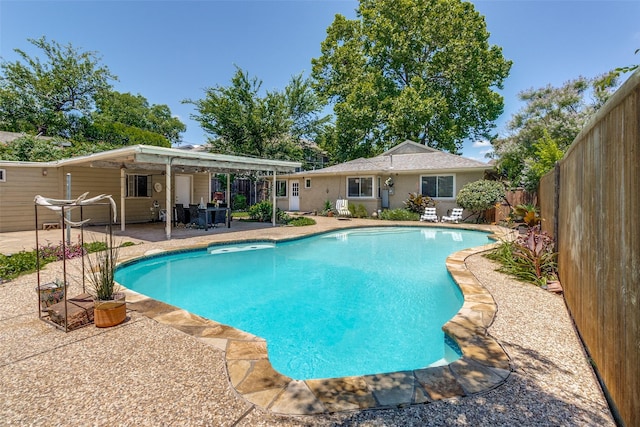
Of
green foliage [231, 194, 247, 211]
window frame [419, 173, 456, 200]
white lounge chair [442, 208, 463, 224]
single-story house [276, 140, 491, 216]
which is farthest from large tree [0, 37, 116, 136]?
white lounge chair [442, 208, 463, 224]

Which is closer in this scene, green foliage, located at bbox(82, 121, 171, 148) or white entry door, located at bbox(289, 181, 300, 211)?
white entry door, located at bbox(289, 181, 300, 211)

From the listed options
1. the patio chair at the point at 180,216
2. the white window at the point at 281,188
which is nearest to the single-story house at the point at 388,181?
the white window at the point at 281,188

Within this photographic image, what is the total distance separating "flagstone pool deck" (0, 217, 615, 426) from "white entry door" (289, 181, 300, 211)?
56.9ft

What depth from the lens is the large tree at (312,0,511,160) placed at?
22.9m

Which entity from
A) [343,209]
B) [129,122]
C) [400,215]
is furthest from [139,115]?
[400,215]

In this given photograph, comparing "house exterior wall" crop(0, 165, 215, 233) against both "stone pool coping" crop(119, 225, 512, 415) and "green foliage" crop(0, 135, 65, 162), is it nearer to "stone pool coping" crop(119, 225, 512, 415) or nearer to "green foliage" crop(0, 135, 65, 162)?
"green foliage" crop(0, 135, 65, 162)

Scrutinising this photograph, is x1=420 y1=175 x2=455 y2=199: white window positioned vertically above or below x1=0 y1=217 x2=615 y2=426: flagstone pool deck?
above

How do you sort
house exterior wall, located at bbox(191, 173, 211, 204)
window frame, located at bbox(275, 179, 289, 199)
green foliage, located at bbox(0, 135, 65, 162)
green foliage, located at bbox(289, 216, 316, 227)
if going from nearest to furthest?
1. green foliage, located at bbox(289, 216, 316, 227)
2. green foliage, located at bbox(0, 135, 65, 162)
3. house exterior wall, located at bbox(191, 173, 211, 204)
4. window frame, located at bbox(275, 179, 289, 199)

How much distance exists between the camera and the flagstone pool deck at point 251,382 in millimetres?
2010

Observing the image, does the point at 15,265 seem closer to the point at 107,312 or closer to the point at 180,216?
the point at 107,312

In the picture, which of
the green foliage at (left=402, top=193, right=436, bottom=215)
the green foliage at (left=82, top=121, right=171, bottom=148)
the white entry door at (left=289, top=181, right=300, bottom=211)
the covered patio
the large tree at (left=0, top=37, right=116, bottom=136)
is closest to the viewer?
the covered patio

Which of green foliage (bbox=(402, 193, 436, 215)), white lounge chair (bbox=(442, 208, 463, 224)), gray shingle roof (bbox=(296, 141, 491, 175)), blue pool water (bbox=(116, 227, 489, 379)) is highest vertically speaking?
gray shingle roof (bbox=(296, 141, 491, 175))

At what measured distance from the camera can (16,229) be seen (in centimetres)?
1093

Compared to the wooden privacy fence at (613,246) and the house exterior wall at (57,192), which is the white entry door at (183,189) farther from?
the wooden privacy fence at (613,246)
